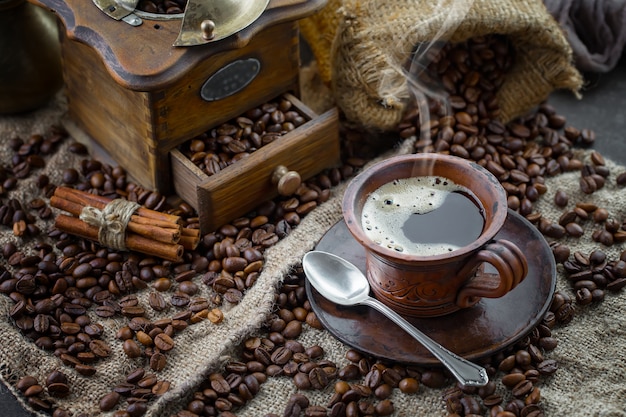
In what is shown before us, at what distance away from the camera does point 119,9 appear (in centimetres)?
207

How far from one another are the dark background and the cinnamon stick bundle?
1279 mm

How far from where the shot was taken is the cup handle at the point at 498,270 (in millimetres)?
1610

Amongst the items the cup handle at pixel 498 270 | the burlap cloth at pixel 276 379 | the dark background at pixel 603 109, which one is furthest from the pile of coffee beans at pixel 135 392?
the dark background at pixel 603 109

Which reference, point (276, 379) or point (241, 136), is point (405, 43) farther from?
point (276, 379)

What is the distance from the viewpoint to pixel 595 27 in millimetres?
2664

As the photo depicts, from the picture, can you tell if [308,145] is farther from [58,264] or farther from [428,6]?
[58,264]

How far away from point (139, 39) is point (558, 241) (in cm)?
119

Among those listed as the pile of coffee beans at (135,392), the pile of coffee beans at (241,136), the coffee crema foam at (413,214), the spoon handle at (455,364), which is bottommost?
the pile of coffee beans at (135,392)

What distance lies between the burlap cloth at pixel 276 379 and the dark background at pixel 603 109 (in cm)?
51

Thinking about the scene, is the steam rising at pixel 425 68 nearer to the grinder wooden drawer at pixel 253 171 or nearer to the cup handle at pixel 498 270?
the grinder wooden drawer at pixel 253 171

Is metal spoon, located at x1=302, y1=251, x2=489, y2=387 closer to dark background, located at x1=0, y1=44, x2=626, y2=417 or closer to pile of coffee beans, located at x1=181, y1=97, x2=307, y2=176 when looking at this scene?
pile of coffee beans, located at x1=181, y1=97, x2=307, y2=176

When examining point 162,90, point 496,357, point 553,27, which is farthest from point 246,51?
point 496,357

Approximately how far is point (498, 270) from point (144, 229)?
36.1 inches

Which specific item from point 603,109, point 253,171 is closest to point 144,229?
A: point 253,171
